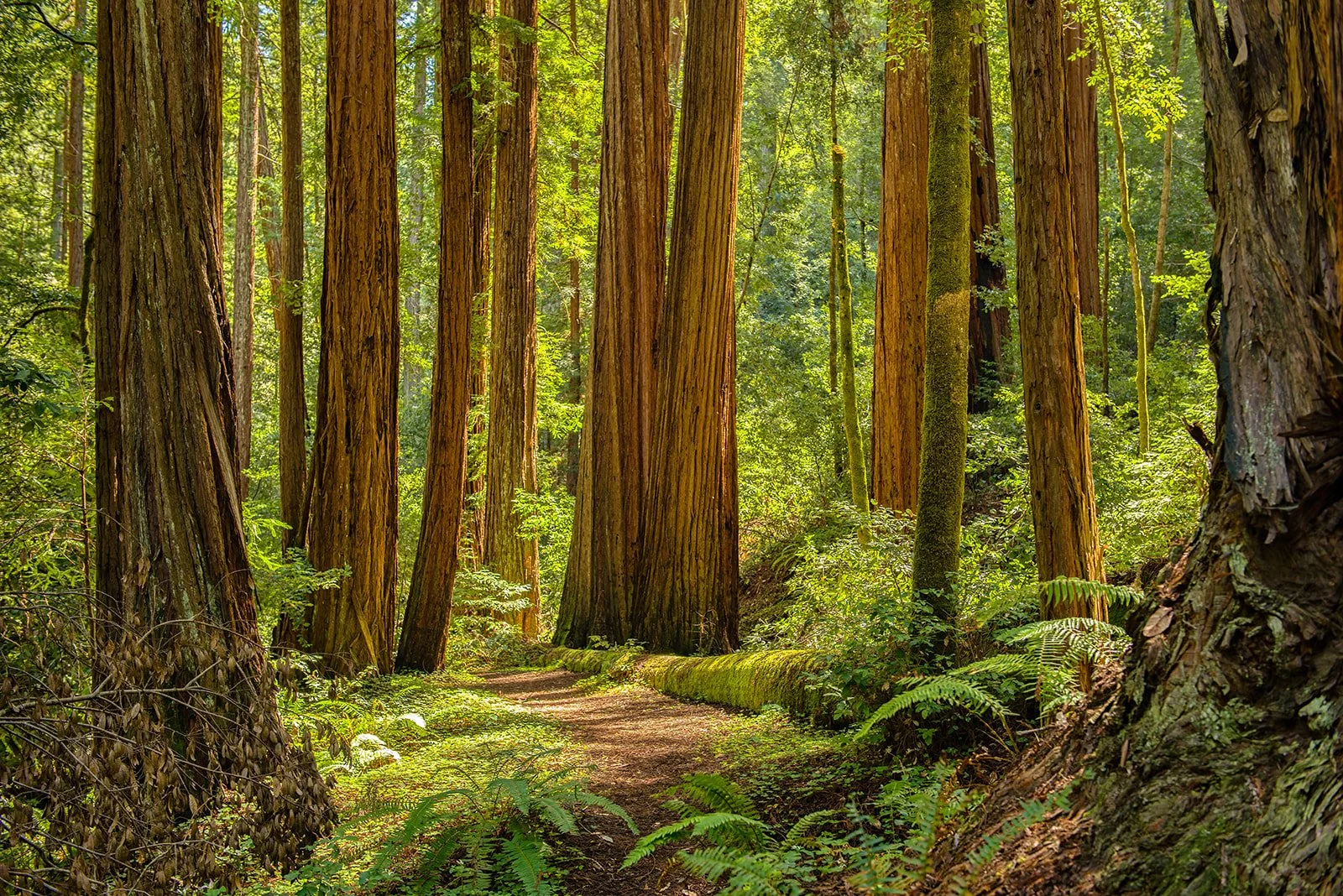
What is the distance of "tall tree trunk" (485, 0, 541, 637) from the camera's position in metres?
13.8

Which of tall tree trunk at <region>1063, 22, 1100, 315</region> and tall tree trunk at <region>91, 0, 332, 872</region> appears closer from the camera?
tall tree trunk at <region>91, 0, 332, 872</region>

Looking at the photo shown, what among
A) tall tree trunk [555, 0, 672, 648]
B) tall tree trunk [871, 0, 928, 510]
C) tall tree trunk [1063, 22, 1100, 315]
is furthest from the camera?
tall tree trunk [1063, 22, 1100, 315]

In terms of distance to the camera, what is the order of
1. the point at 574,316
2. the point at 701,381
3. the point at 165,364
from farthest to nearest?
1. the point at 574,316
2. the point at 701,381
3. the point at 165,364

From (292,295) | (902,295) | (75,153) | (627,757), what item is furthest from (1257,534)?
(75,153)

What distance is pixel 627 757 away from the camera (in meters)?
5.57

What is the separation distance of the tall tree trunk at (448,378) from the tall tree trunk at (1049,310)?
674cm

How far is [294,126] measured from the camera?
40.3 ft

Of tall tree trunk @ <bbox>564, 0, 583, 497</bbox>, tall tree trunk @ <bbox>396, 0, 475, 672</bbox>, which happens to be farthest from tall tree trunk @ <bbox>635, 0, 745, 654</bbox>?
tall tree trunk @ <bbox>564, 0, 583, 497</bbox>

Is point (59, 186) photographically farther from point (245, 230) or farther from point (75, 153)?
point (245, 230)

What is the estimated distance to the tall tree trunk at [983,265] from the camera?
44.0ft

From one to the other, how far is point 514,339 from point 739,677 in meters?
8.22

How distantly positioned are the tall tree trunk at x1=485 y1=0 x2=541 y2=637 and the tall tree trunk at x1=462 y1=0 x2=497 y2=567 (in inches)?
10.6

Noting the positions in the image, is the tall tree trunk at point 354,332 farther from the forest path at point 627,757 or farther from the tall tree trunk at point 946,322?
the tall tree trunk at point 946,322

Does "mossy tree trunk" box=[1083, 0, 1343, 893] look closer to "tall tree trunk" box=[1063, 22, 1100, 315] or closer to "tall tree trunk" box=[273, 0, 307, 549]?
"tall tree trunk" box=[273, 0, 307, 549]
